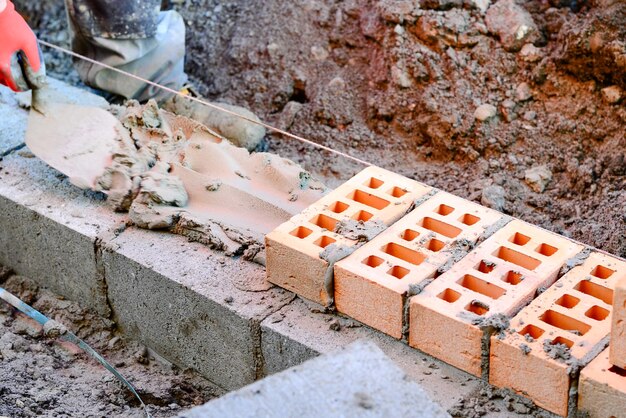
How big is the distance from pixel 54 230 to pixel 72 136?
50 centimetres

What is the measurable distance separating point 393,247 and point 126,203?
1.16 meters

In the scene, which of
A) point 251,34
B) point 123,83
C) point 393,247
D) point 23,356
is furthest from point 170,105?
point 393,247

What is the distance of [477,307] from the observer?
136 inches

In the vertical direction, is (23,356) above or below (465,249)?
below

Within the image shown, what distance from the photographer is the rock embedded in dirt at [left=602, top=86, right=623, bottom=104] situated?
488 centimetres

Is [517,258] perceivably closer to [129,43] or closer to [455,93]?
[455,93]

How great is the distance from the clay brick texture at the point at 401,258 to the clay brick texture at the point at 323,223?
0.07 meters

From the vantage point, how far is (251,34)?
586cm

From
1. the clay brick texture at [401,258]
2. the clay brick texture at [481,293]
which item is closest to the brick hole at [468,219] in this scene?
the clay brick texture at [401,258]

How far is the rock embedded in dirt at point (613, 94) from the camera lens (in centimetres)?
488

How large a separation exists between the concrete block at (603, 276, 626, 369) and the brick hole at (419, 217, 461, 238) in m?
0.85

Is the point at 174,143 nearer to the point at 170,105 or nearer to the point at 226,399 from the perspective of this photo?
the point at 170,105

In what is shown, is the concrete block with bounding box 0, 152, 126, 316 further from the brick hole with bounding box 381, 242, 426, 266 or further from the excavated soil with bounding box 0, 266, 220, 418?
the brick hole with bounding box 381, 242, 426, 266

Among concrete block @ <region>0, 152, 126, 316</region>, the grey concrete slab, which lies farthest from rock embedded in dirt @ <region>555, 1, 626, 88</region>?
the grey concrete slab
